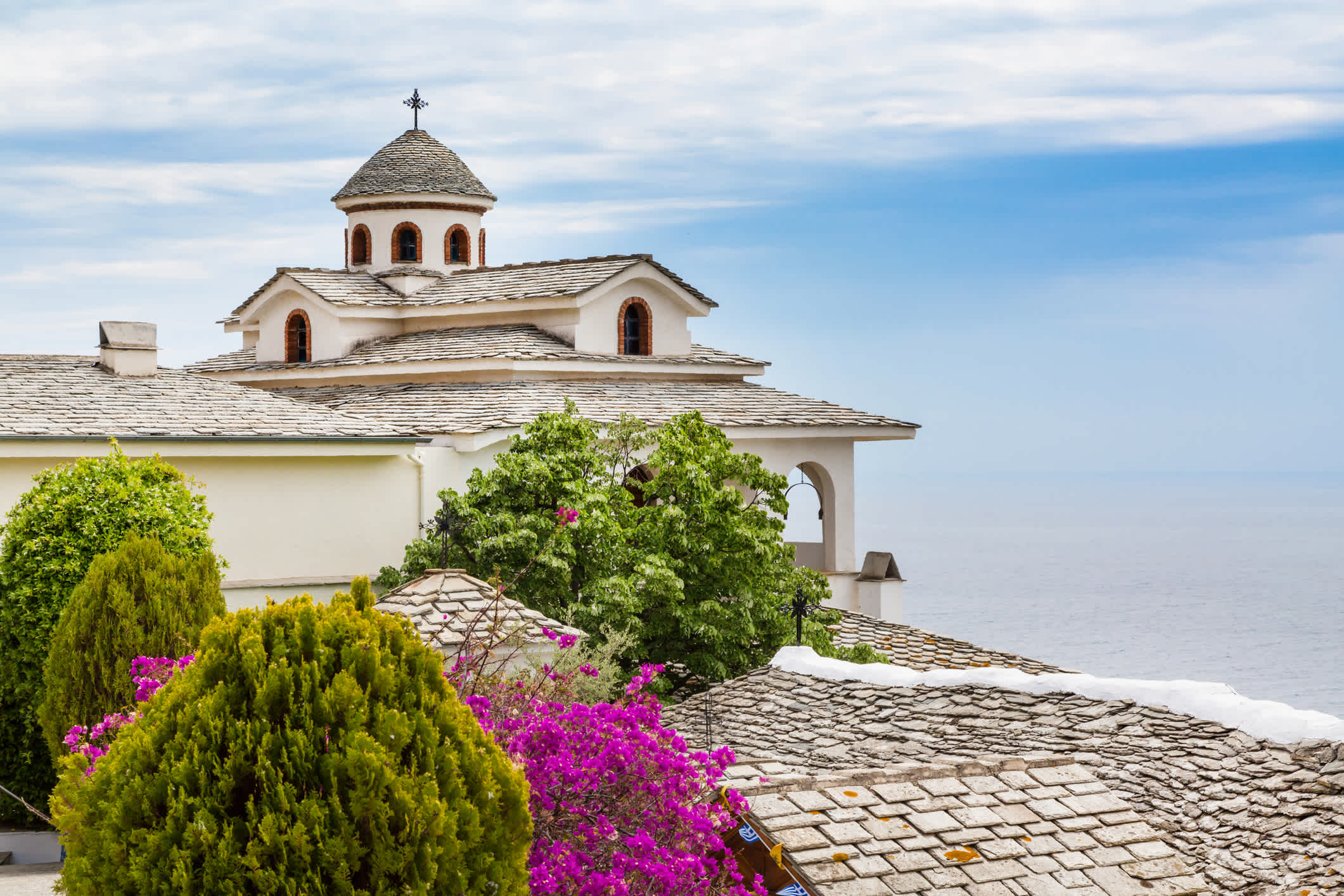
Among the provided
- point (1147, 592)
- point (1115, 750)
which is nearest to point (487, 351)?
point (1115, 750)

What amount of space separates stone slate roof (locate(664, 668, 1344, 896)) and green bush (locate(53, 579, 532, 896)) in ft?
15.1

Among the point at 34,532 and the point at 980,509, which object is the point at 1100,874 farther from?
the point at 980,509

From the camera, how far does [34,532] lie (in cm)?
1462

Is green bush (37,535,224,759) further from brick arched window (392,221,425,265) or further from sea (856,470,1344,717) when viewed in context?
brick arched window (392,221,425,265)

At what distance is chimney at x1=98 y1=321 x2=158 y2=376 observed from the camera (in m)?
22.8

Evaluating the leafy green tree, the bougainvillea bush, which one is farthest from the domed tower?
the bougainvillea bush

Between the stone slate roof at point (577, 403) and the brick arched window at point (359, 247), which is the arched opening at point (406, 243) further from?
the stone slate roof at point (577, 403)

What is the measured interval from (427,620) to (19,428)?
7801 mm

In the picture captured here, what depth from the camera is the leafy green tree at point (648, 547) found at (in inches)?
744

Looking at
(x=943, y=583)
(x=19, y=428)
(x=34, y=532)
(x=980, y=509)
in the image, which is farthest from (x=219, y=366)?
(x=980, y=509)

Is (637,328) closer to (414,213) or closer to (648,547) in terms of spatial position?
(414,213)

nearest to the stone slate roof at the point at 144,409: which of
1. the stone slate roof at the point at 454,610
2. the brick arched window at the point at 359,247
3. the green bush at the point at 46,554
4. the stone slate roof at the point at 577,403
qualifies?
the stone slate roof at the point at 577,403

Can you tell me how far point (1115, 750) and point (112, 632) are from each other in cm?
892

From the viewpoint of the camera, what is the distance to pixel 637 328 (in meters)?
28.9
